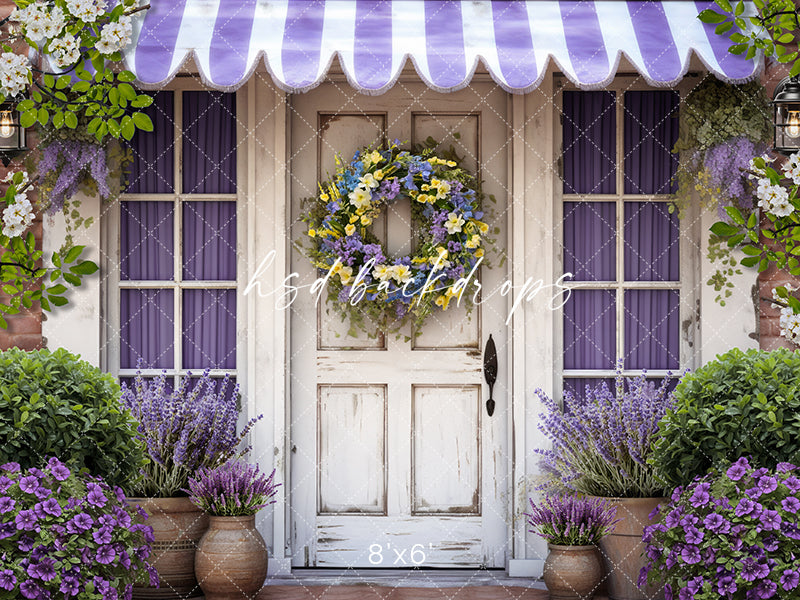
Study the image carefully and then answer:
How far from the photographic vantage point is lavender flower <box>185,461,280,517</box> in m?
4.57

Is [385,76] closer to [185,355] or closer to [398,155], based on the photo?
[398,155]

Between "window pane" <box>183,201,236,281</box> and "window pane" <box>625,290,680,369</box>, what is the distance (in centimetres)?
224

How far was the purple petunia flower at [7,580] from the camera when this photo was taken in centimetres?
346

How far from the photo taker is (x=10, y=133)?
4.78 metres

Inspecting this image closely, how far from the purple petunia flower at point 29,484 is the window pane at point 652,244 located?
3249 millimetres

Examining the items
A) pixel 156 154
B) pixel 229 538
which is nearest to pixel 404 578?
pixel 229 538

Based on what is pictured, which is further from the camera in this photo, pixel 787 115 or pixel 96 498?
pixel 787 115

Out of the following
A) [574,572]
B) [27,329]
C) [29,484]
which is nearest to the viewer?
[29,484]

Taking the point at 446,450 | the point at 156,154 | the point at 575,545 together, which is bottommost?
the point at 575,545

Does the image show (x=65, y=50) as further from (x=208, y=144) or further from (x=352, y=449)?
(x=352, y=449)

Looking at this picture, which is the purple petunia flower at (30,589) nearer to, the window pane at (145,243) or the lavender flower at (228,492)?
the lavender flower at (228,492)

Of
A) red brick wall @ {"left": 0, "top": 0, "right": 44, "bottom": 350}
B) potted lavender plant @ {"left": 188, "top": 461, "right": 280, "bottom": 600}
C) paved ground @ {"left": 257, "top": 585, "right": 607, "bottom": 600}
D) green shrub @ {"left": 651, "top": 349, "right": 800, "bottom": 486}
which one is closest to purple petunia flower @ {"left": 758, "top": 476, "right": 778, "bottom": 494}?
green shrub @ {"left": 651, "top": 349, "right": 800, "bottom": 486}

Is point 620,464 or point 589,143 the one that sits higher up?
point 589,143

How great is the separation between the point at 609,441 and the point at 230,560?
6.36ft
